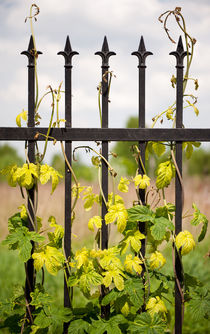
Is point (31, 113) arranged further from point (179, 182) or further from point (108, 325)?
point (108, 325)

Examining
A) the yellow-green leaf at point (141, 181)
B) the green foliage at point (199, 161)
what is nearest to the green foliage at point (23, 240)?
Result: the yellow-green leaf at point (141, 181)

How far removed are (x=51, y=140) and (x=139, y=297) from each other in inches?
41.0

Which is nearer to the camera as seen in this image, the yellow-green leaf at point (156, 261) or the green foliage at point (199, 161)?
the yellow-green leaf at point (156, 261)

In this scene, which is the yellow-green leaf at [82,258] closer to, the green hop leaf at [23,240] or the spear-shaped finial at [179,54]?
the green hop leaf at [23,240]

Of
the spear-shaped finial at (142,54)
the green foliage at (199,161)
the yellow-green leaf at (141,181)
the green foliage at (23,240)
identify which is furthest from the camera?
the green foliage at (199,161)

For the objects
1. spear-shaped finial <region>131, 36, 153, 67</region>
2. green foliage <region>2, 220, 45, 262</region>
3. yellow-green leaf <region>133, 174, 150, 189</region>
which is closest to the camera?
green foliage <region>2, 220, 45, 262</region>

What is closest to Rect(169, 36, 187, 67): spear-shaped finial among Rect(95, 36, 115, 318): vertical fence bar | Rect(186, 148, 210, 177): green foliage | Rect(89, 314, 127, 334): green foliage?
Rect(95, 36, 115, 318): vertical fence bar

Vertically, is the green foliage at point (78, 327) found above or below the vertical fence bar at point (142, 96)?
below

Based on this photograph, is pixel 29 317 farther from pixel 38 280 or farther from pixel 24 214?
pixel 38 280

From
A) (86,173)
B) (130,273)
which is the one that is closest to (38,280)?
(130,273)

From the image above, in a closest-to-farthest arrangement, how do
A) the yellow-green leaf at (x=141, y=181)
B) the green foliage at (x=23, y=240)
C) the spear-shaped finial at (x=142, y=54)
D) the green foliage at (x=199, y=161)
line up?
the green foliage at (x=23, y=240) < the yellow-green leaf at (x=141, y=181) < the spear-shaped finial at (x=142, y=54) < the green foliage at (x=199, y=161)

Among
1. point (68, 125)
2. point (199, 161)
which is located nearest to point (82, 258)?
point (68, 125)

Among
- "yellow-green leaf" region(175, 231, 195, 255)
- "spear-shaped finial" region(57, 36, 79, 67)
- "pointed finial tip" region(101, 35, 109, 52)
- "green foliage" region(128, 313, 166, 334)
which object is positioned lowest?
"green foliage" region(128, 313, 166, 334)

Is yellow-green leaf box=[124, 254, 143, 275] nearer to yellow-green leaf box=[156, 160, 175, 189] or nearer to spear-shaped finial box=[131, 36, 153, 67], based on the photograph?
yellow-green leaf box=[156, 160, 175, 189]
